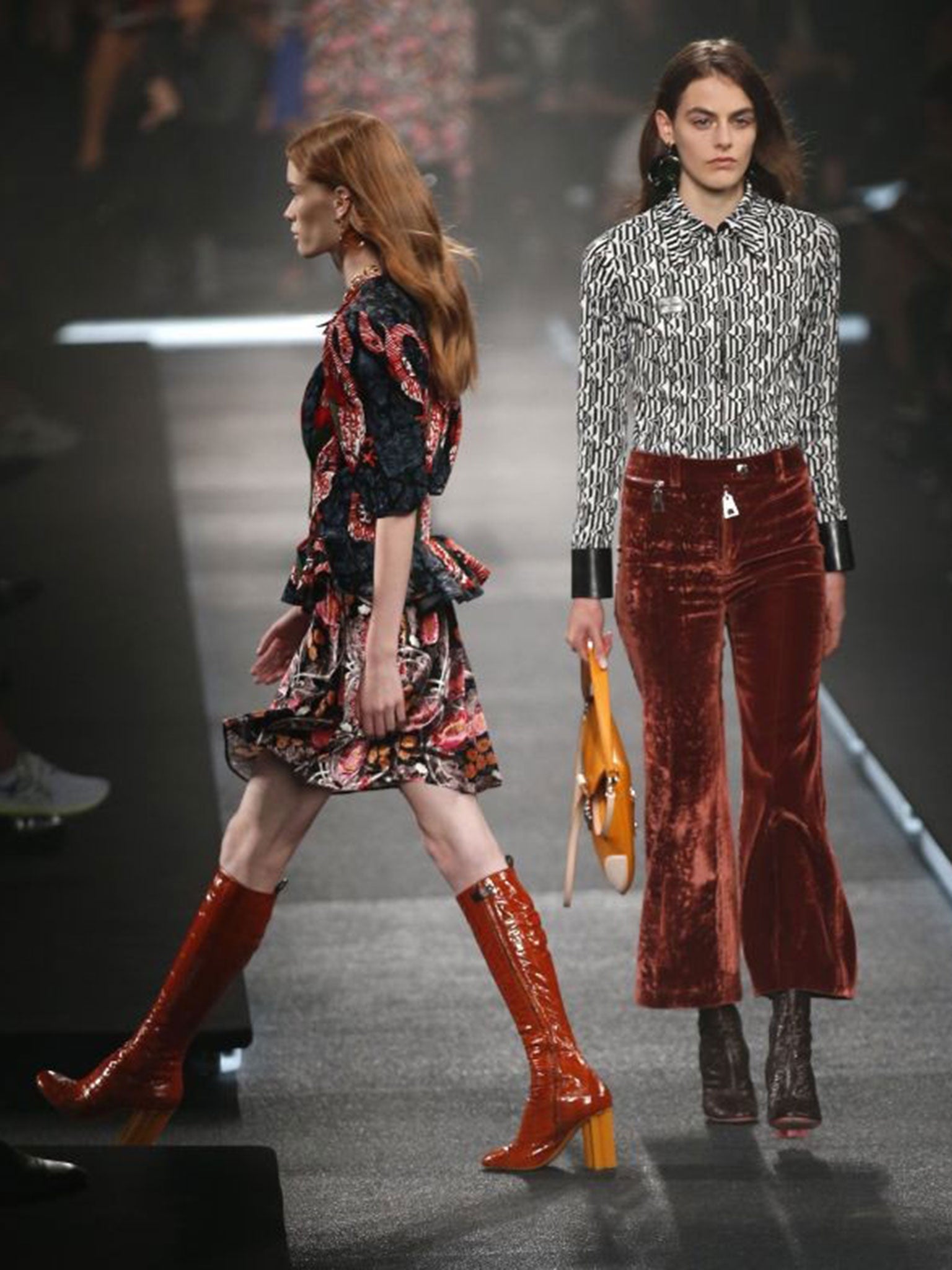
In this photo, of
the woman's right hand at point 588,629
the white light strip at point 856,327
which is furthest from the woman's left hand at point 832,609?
the white light strip at point 856,327

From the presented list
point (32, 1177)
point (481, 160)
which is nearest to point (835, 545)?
point (32, 1177)

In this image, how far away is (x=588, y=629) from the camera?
4.16m

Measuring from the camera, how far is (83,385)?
8.49m

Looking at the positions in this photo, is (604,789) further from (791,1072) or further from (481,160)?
(481,160)

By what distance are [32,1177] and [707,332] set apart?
149 centimetres

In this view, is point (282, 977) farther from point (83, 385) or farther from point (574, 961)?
point (83, 385)

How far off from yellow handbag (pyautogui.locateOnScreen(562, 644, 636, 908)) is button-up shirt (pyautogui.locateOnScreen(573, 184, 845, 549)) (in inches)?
10.1

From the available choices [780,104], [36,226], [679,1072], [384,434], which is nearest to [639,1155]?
[679,1072]

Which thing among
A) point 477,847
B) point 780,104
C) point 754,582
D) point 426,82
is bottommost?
point 477,847

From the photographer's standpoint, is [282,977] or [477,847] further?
[282,977]

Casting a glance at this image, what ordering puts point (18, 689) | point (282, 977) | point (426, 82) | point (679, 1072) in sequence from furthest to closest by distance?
point (426, 82), point (18, 689), point (282, 977), point (679, 1072)

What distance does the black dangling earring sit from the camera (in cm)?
416

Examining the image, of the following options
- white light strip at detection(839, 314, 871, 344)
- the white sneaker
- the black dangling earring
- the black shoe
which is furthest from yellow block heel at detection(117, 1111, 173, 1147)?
white light strip at detection(839, 314, 871, 344)

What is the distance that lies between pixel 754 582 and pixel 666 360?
34 centimetres
